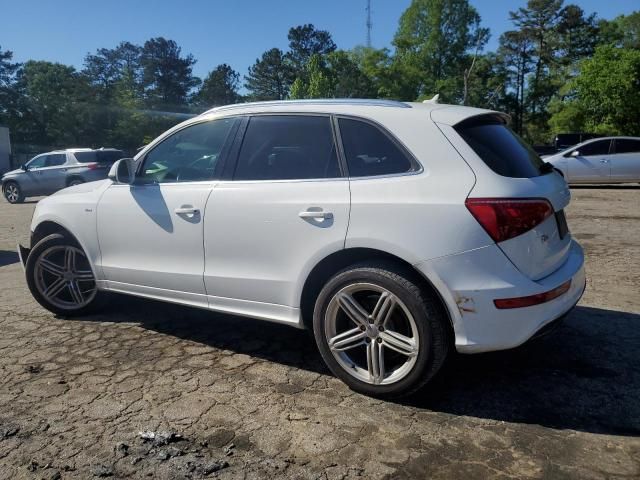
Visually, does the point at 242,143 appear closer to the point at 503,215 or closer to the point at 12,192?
the point at 503,215

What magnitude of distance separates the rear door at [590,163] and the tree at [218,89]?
69697 mm

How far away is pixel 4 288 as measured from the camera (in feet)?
19.5

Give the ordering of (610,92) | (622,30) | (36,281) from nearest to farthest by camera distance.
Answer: (36,281) → (610,92) → (622,30)

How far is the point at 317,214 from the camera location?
10.5 feet

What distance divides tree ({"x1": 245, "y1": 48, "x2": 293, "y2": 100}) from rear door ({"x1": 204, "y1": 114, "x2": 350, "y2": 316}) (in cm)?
7885

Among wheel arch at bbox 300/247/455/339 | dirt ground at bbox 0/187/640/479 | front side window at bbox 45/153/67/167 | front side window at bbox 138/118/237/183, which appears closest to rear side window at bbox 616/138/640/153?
dirt ground at bbox 0/187/640/479

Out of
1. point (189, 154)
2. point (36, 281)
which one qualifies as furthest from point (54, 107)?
point (189, 154)

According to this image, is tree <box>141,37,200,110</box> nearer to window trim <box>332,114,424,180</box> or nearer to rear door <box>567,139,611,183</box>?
rear door <box>567,139,611,183</box>

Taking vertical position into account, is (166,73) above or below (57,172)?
above

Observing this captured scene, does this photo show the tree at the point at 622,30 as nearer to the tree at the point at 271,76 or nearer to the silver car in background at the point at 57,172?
the tree at the point at 271,76

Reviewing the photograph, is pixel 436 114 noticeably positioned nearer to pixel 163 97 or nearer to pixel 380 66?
pixel 380 66

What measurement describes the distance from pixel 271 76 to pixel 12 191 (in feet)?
219

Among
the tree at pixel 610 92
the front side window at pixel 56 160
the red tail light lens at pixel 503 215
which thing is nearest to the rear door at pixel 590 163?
the red tail light lens at pixel 503 215

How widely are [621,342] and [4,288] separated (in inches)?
237
